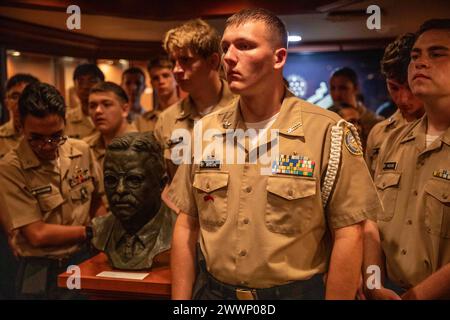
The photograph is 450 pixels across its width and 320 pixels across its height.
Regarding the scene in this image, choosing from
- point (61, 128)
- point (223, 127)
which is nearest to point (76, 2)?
point (61, 128)

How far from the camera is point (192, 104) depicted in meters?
2.15

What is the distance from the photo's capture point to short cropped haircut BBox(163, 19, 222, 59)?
192 centimetres

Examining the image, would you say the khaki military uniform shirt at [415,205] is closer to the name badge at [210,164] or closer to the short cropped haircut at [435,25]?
the short cropped haircut at [435,25]

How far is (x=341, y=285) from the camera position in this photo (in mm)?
1362

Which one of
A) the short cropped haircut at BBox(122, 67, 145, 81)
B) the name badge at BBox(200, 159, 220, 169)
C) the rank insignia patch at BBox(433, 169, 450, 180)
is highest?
the short cropped haircut at BBox(122, 67, 145, 81)

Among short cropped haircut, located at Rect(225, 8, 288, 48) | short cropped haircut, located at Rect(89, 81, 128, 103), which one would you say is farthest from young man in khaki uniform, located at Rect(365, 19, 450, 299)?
short cropped haircut, located at Rect(89, 81, 128, 103)

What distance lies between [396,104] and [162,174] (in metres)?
0.90

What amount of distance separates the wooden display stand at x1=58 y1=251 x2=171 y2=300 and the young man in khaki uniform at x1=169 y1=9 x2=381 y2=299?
0.77ft

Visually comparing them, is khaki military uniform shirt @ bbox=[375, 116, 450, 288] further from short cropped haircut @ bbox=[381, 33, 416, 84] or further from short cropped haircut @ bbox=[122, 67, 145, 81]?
short cropped haircut @ bbox=[122, 67, 145, 81]

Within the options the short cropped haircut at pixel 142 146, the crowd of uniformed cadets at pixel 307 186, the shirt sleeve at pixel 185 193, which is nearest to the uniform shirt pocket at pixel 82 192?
the crowd of uniformed cadets at pixel 307 186

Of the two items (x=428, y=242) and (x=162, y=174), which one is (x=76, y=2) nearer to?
(x=162, y=174)

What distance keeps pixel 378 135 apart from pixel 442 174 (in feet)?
1.17

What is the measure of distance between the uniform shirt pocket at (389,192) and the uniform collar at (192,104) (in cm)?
79

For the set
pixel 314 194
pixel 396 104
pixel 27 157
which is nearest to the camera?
pixel 314 194
